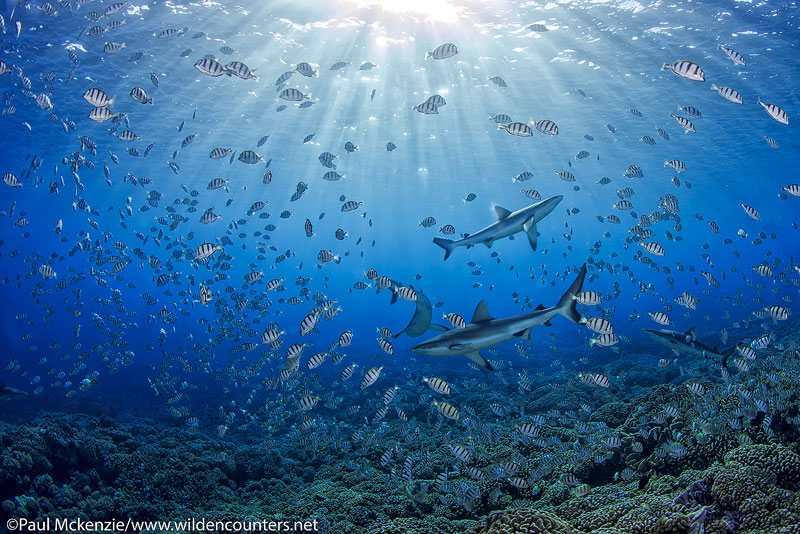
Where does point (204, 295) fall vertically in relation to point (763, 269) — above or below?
below

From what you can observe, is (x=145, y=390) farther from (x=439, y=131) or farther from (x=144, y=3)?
(x=439, y=131)

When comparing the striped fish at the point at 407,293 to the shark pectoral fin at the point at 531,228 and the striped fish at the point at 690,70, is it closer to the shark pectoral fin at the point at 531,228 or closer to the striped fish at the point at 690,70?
the shark pectoral fin at the point at 531,228

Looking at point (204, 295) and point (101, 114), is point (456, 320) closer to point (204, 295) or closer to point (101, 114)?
point (204, 295)

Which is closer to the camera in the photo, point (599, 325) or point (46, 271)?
point (599, 325)

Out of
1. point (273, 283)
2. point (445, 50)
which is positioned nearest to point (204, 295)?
point (273, 283)

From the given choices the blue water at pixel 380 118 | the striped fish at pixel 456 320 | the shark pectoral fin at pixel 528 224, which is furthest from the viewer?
the blue water at pixel 380 118

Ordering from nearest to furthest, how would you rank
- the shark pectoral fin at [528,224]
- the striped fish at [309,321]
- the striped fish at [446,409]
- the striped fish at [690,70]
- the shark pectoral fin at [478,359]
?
the shark pectoral fin at [478,359], the striped fish at [446,409], the shark pectoral fin at [528,224], the striped fish at [690,70], the striped fish at [309,321]

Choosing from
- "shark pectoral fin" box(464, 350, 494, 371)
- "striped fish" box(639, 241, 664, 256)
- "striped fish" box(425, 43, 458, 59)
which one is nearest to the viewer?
"shark pectoral fin" box(464, 350, 494, 371)

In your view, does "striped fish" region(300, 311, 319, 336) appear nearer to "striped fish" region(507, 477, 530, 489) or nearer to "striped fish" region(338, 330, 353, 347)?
"striped fish" region(338, 330, 353, 347)

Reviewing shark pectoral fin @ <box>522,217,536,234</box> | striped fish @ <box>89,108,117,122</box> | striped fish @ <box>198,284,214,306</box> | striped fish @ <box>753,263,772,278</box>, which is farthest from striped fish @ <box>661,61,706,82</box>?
striped fish @ <box>89,108,117,122</box>

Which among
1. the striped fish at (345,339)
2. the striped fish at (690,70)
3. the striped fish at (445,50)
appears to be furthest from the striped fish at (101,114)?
the striped fish at (690,70)

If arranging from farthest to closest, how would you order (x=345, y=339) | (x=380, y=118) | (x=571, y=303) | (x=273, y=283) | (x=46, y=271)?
1. (x=380, y=118)
2. (x=273, y=283)
3. (x=46, y=271)
4. (x=345, y=339)
5. (x=571, y=303)

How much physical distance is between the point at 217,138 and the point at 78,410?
20.0 m

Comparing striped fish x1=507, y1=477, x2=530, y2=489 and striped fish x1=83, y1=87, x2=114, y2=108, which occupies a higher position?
striped fish x1=83, y1=87, x2=114, y2=108
